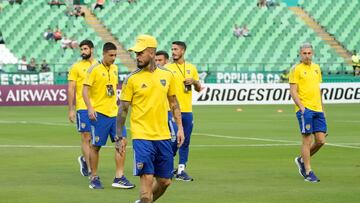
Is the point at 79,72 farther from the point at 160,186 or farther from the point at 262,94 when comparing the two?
the point at 262,94

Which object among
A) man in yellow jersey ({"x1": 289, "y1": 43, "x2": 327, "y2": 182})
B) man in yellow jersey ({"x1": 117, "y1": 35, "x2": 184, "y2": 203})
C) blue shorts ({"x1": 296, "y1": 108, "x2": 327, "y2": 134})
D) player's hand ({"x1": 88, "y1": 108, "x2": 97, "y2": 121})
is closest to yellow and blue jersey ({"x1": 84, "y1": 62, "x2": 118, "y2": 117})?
player's hand ({"x1": 88, "y1": 108, "x2": 97, "y2": 121})

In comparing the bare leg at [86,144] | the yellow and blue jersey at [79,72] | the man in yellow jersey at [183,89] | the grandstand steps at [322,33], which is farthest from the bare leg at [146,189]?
the grandstand steps at [322,33]

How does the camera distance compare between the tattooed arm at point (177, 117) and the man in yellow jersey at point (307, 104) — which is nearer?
the tattooed arm at point (177, 117)

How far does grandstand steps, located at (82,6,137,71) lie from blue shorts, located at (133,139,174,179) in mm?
41451

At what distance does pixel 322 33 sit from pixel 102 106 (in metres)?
46.4

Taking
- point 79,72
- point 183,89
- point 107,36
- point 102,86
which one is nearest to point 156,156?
point 102,86

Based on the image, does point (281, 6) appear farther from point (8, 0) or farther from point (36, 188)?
point (36, 188)

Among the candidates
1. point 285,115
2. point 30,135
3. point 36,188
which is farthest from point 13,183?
point 285,115

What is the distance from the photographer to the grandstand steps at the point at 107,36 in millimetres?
54031

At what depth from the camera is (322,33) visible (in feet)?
200

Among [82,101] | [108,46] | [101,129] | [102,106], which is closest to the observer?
[108,46]

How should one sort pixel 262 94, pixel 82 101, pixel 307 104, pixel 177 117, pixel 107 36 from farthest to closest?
pixel 107 36
pixel 262 94
pixel 82 101
pixel 307 104
pixel 177 117

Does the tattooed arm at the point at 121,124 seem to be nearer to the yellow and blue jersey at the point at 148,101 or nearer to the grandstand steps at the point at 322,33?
the yellow and blue jersey at the point at 148,101

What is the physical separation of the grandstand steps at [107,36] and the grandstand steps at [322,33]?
12.2 meters
